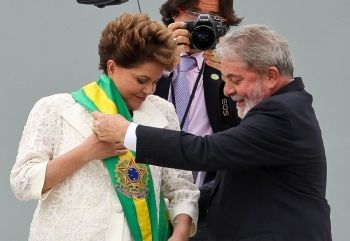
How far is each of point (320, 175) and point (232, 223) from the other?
0.95ft

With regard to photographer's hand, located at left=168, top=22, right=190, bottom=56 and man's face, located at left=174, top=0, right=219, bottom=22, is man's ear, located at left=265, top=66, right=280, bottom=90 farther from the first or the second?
man's face, located at left=174, top=0, right=219, bottom=22

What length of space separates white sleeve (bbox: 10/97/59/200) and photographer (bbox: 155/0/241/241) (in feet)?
2.08

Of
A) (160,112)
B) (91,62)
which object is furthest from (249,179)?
(91,62)

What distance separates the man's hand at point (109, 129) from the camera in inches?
108

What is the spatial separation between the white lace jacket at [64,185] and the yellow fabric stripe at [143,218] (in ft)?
0.15

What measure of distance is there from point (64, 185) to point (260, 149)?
56cm

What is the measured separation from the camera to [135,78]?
9.32ft

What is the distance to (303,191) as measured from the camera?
277 cm

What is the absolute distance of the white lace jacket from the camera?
2736 mm

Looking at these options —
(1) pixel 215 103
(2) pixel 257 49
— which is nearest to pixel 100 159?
(2) pixel 257 49

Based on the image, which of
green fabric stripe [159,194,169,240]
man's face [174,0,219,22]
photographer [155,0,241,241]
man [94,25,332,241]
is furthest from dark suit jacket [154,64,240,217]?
man [94,25,332,241]

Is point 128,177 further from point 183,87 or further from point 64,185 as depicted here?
point 183,87

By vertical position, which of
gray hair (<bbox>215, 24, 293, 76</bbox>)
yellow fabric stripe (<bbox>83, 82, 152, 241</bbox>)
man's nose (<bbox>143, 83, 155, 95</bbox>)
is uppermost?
gray hair (<bbox>215, 24, 293, 76</bbox>)

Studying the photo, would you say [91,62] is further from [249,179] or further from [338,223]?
[249,179]
